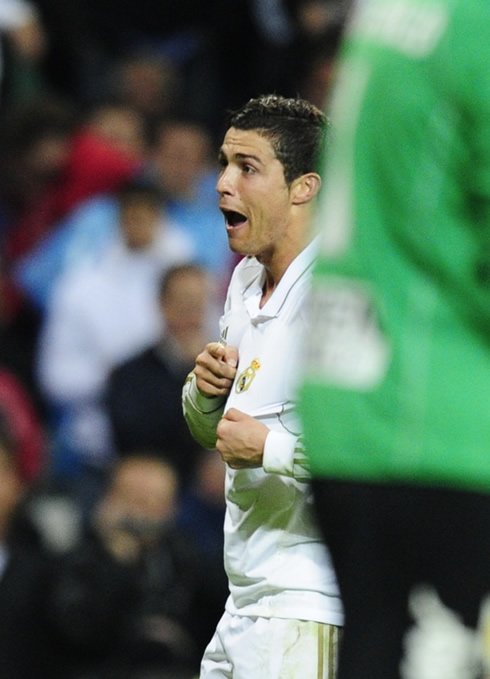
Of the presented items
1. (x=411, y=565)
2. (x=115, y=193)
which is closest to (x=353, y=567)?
(x=411, y=565)

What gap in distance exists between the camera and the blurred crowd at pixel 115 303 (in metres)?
5.57

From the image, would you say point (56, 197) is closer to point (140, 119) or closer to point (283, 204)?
point (140, 119)

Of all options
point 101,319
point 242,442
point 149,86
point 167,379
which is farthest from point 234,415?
point 149,86

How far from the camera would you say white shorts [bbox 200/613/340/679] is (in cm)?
350

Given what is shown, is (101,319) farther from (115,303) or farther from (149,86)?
Result: (149,86)

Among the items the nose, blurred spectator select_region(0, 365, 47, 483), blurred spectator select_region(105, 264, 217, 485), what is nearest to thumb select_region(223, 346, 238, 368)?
the nose

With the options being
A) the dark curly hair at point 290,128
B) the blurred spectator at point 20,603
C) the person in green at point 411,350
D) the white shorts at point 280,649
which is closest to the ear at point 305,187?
the dark curly hair at point 290,128

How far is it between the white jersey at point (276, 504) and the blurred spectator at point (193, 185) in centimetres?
418

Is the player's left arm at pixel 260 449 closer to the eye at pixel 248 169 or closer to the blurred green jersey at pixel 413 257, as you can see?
Answer: the eye at pixel 248 169

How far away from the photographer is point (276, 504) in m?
3.57

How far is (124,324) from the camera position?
25.1 feet

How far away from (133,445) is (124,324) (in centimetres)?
76

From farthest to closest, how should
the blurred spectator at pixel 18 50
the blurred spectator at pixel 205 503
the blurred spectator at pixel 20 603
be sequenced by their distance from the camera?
the blurred spectator at pixel 18 50 → the blurred spectator at pixel 205 503 → the blurred spectator at pixel 20 603

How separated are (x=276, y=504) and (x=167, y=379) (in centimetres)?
364
